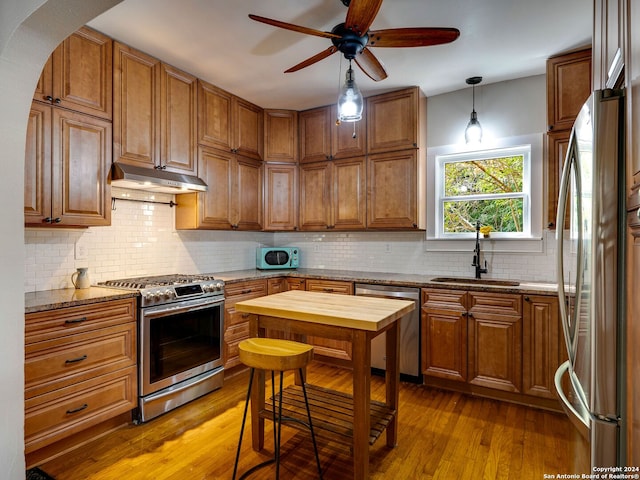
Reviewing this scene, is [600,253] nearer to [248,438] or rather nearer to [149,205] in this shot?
[248,438]

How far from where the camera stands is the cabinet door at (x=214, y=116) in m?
3.35

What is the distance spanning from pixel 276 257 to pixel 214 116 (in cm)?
167

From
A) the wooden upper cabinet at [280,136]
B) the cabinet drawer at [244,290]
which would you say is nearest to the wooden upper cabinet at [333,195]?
the wooden upper cabinet at [280,136]

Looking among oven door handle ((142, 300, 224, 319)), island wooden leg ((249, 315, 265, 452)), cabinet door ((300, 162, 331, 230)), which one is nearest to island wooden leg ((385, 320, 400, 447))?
island wooden leg ((249, 315, 265, 452))

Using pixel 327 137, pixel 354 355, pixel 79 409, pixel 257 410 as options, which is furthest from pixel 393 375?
pixel 327 137

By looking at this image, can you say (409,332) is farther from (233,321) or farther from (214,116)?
(214,116)

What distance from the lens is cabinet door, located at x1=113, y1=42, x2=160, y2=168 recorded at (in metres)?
2.66

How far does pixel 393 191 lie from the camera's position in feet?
11.8

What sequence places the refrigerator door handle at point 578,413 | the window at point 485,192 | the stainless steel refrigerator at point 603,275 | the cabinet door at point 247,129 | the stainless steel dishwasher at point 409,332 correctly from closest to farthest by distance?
the stainless steel refrigerator at point 603,275 < the refrigerator door handle at point 578,413 < the stainless steel dishwasher at point 409,332 < the window at point 485,192 < the cabinet door at point 247,129

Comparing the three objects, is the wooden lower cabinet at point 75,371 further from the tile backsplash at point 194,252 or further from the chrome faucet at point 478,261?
the chrome faucet at point 478,261

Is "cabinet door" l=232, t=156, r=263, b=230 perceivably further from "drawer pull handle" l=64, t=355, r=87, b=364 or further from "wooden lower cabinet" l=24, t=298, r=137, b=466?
"drawer pull handle" l=64, t=355, r=87, b=364

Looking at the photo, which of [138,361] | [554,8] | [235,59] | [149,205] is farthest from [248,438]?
[554,8]

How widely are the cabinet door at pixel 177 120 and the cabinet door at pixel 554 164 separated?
120 inches

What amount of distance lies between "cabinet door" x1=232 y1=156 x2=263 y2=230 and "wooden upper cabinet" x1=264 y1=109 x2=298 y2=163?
0.73 ft
